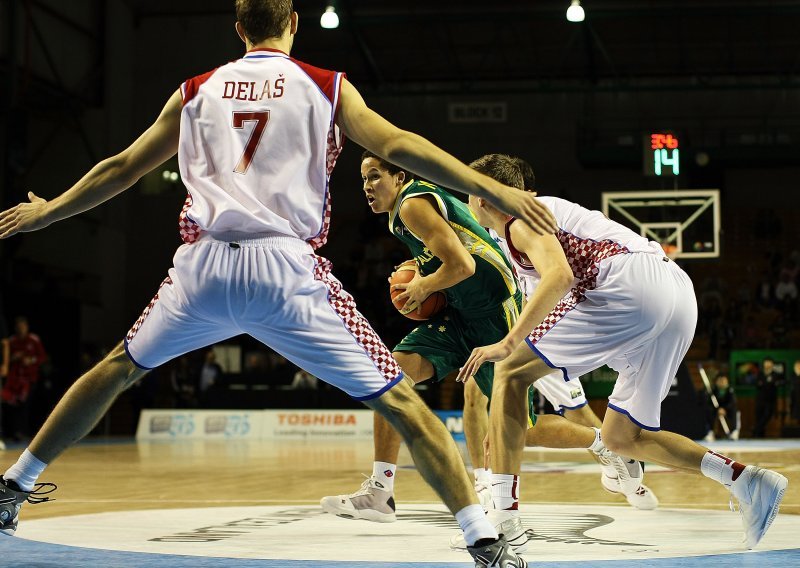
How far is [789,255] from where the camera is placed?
26812mm

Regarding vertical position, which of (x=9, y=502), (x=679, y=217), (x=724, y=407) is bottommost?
(x=724, y=407)

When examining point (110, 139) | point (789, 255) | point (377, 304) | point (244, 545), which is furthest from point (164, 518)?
point (789, 255)

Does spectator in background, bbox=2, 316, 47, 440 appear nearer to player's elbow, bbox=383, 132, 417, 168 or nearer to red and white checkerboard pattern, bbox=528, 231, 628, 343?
red and white checkerboard pattern, bbox=528, 231, 628, 343

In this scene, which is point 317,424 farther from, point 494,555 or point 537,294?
point 494,555

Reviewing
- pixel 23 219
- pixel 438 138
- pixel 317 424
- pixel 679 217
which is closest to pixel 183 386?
pixel 317 424

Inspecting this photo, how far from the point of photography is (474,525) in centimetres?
337

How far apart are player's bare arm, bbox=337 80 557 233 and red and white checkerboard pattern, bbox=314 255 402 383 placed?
414mm

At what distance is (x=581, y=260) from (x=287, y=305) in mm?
1832

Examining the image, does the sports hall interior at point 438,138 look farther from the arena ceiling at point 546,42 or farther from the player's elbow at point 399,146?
the player's elbow at point 399,146

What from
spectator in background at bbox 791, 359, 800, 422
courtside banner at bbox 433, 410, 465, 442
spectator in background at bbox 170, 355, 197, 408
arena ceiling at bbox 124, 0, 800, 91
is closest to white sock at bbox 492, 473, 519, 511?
courtside banner at bbox 433, 410, 465, 442

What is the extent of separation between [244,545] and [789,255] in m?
24.7

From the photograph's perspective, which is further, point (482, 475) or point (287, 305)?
point (482, 475)

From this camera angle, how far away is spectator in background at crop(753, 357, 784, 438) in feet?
64.0

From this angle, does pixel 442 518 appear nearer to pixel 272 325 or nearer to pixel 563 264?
pixel 563 264
